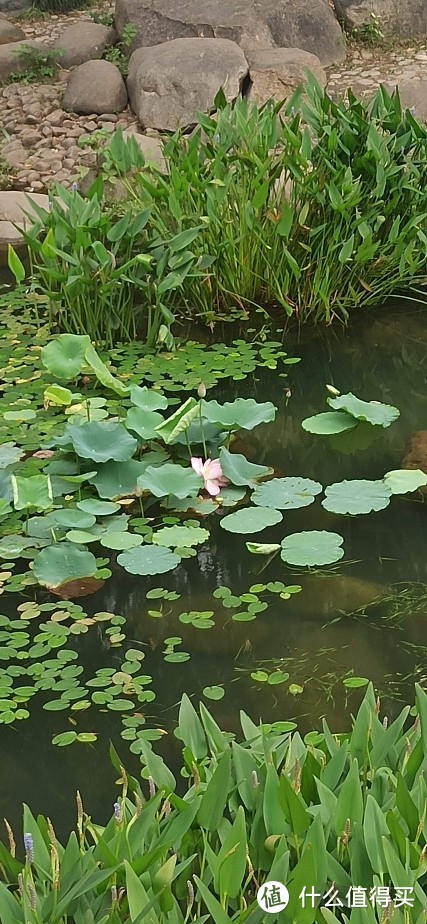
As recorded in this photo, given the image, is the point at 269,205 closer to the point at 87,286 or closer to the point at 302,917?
the point at 87,286

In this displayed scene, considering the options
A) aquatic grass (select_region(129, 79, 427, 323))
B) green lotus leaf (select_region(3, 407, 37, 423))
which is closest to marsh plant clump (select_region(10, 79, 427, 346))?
aquatic grass (select_region(129, 79, 427, 323))

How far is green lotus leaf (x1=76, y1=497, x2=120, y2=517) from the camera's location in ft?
9.39

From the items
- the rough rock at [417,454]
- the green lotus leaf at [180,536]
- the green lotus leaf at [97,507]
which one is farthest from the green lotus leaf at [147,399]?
the rough rock at [417,454]

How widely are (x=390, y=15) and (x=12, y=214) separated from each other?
12.9 feet

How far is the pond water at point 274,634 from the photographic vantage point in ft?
7.19

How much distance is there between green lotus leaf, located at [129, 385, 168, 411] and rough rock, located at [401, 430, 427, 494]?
779 mm

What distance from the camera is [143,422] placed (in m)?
3.17

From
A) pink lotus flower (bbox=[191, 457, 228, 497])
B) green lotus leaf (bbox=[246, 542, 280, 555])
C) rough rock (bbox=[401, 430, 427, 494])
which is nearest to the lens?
green lotus leaf (bbox=[246, 542, 280, 555])

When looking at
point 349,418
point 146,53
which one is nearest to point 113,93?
point 146,53

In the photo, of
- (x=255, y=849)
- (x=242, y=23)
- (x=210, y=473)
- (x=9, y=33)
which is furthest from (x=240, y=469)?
(x=9, y=33)

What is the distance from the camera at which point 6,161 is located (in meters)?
6.45

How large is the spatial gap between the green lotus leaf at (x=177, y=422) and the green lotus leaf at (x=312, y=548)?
0.51m

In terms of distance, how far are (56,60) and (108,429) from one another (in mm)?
5320

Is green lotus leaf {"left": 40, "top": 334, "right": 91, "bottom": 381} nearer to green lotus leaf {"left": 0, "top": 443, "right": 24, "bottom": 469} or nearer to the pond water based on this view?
green lotus leaf {"left": 0, "top": 443, "right": 24, "bottom": 469}
